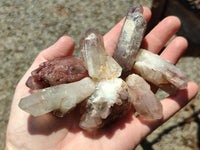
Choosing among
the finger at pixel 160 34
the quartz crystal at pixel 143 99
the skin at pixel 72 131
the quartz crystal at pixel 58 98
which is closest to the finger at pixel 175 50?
the finger at pixel 160 34

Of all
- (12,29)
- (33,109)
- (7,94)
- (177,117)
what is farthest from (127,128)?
(12,29)

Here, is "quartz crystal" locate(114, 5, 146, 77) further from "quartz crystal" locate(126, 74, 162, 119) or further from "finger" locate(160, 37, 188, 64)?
"finger" locate(160, 37, 188, 64)

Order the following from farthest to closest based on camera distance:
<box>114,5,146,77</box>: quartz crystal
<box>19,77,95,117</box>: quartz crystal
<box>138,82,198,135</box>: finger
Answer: <box>114,5,146,77</box>: quartz crystal → <box>138,82,198,135</box>: finger → <box>19,77,95,117</box>: quartz crystal

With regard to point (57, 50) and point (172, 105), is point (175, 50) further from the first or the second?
point (57, 50)

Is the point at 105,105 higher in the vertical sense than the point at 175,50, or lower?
lower

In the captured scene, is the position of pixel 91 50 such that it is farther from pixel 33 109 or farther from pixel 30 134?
pixel 30 134

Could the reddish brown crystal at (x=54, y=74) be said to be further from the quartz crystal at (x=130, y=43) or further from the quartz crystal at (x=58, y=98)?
the quartz crystal at (x=130, y=43)

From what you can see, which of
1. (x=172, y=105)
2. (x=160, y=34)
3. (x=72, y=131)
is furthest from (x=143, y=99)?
(x=160, y=34)

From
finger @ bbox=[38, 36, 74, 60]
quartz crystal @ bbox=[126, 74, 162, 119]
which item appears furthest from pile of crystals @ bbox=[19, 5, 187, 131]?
finger @ bbox=[38, 36, 74, 60]
